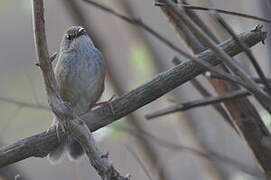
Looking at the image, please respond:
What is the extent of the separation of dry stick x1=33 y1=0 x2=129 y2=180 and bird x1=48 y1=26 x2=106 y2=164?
4.98 feet

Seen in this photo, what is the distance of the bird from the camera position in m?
4.12

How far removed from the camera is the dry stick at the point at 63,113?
7.55 feet

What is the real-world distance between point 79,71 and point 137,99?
143cm

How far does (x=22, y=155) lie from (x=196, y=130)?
1.87m

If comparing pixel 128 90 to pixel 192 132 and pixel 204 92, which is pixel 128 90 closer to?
pixel 192 132

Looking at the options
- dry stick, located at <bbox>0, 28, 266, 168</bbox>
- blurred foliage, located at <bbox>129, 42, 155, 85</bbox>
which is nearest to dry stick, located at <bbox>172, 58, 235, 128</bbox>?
dry stick, located at <bbox>0, 28, 266, 168</bbox>

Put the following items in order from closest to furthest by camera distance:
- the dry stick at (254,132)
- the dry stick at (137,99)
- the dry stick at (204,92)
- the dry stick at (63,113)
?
1. the dry stick at (63,113)
2. the dry stick at (137,99)
3. the dry stick at (254,132)
4. the dry stick at (204,92)

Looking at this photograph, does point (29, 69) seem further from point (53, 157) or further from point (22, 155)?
point (22, 155)

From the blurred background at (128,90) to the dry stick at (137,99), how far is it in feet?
0.84

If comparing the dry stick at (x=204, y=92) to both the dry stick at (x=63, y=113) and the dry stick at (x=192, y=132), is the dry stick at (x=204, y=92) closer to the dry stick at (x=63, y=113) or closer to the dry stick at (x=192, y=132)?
the dry stick at (x=63, y=113)

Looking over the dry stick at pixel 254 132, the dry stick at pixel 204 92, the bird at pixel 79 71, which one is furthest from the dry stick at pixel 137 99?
the bird at pixel 79 71

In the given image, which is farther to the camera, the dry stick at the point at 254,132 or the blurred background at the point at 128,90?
the blurred background at the point at 128,90

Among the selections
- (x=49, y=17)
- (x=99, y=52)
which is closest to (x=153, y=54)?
(x=99, y=52)

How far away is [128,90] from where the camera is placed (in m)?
4.78
